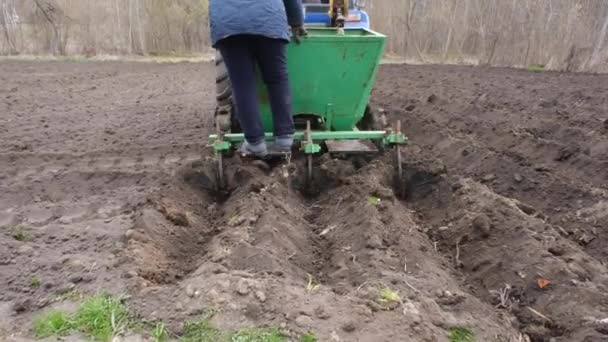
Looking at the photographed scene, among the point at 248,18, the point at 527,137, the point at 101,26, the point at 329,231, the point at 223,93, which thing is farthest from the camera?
the point at 101,26

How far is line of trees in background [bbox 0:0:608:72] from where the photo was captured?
14.6 meters

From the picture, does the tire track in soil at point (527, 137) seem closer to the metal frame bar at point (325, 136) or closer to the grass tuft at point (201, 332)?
the metal frame bar at point (325, 136)

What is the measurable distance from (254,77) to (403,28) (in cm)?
1347

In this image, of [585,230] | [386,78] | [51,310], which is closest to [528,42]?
[386,78]

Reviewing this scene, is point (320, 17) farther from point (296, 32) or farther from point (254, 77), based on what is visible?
point (254, 77)

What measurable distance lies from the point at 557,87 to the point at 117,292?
29.9 feet

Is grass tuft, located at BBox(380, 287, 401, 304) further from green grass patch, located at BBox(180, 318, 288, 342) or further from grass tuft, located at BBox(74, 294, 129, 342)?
grass tuft, located at BBox(74, 294, 129, 342)

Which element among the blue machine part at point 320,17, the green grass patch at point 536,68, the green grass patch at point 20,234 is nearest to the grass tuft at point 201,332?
the green grass patch at point 20,234

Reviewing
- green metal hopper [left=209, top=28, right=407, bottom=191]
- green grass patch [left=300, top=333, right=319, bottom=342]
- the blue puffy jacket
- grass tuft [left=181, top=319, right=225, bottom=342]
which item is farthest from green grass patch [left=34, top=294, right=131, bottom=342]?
the blue puffy jacket

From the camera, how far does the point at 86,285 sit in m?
3.24

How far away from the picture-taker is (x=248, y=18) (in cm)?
454

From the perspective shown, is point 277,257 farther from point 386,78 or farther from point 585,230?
point 386,78

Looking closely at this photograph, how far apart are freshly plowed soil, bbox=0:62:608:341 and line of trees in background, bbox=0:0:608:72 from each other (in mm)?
7893

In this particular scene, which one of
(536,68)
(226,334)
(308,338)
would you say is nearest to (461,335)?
(308,338)
